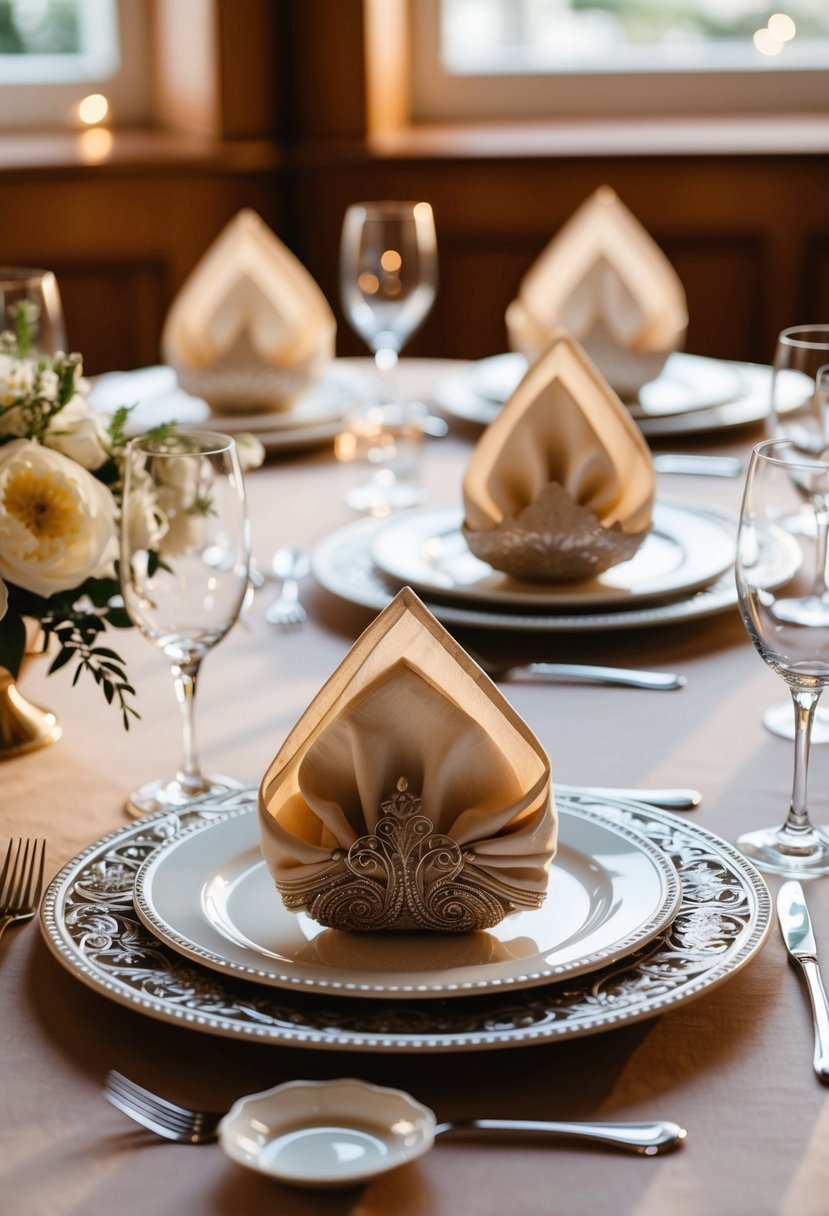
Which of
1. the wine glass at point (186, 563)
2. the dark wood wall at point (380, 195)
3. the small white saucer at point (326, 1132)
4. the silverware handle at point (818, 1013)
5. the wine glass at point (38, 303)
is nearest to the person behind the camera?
the small white saucer at point (326, 1132)

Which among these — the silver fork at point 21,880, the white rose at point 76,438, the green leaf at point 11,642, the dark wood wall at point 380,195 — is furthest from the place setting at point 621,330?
the dark wood wall at point 380,195

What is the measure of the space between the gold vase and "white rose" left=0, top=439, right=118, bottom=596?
0.34ft

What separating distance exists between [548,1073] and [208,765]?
0.42m

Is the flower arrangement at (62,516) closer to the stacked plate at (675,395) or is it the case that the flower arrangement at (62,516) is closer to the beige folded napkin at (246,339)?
the beige folded napkin at (246,339)

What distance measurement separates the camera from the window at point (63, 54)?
3.40 m

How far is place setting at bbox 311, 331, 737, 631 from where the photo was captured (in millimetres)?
1269

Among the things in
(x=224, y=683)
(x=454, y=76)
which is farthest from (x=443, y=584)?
(x=454, y=76)

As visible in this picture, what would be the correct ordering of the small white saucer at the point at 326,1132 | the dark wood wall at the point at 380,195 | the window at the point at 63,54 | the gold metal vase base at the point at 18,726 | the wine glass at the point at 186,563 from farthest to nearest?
the window at the point at 63,54 < the dark wood wall at the point at 380,195 < the gold metal vase base at the point at 18,726 < the wine glass at the point at 186,563 < the small white saucer at the point at 326,1132

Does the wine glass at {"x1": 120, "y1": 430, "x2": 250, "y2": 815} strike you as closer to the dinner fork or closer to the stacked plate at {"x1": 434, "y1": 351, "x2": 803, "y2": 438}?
the dinner fork

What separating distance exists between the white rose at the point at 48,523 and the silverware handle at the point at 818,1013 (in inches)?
20.6

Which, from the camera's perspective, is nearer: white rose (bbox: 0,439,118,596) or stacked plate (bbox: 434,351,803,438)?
white rose (bbox: 0,439,118,596)

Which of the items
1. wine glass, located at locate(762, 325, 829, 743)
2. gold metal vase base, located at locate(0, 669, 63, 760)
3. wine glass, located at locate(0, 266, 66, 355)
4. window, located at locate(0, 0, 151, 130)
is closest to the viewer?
gold metal vase base, located at locate(0, 669, 63, 760)

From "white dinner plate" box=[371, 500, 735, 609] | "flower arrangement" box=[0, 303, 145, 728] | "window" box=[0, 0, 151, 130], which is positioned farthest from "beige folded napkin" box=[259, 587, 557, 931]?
"window" box=[0, 0, 151, 130]

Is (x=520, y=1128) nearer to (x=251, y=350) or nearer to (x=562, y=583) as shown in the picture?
(x=562, y=583)
